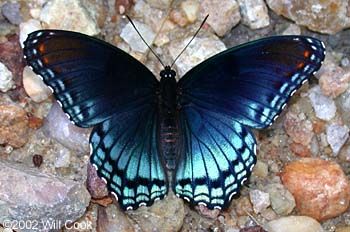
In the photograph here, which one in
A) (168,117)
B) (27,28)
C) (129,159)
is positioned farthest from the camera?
(27,28)

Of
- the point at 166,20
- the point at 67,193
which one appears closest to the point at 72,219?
the point at 67,193

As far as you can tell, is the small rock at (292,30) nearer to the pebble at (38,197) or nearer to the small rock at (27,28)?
the small rock at (27,28)

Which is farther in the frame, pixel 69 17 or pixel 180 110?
pixel 69 17

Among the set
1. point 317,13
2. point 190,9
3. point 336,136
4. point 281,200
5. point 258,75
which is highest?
point 190,9

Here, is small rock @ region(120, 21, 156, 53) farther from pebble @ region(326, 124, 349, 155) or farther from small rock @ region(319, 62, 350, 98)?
pebble @ region(326, 124, 349, 155)

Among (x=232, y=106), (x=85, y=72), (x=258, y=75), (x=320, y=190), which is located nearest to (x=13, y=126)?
(x=85, y=72)

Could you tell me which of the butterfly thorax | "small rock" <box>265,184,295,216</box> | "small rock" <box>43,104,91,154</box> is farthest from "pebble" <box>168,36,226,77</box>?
"small rock" <box>265,184,295,216</box>

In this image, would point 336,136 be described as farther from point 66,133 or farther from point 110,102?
point 66,133
